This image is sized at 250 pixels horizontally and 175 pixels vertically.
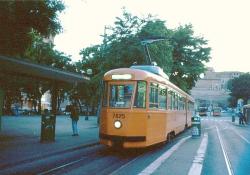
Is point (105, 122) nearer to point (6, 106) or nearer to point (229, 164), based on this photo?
point (229, 164)

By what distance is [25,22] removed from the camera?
20.0 metres

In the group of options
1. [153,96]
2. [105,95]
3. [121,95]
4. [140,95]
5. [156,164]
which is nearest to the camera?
[156,164]

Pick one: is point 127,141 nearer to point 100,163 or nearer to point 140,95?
point 140,95

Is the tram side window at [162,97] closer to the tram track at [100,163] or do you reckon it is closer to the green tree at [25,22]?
the tram track at [100,163]

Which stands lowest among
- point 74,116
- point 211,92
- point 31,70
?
point 74,116

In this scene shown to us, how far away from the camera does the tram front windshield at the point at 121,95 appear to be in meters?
15.0

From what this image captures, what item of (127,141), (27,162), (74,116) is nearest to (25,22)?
(74,116)

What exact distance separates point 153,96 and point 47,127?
4.80 metres

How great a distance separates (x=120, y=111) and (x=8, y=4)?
18.8 ft

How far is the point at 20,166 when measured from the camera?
11.6 m

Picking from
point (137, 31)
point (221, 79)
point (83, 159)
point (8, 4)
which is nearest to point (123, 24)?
point (137, 31)

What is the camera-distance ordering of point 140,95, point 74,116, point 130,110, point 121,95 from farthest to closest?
point 74,116 → point 121,95 → point 140,95 → point 130,110

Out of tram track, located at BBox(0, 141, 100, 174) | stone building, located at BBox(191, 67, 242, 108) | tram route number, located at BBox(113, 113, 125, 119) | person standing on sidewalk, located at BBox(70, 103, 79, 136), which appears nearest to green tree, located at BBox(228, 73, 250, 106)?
stone building, located at BBox(191, 67, 242, 108)

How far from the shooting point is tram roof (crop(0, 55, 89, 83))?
15150 mm
